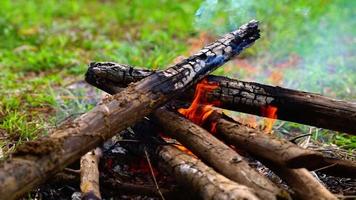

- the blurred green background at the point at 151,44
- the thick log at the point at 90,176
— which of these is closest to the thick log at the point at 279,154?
the thick log at the point at 90,176

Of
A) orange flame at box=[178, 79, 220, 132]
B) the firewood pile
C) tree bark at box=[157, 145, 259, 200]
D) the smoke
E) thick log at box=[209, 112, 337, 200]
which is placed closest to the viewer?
tree bark at box=[157, 145, 259, 200]

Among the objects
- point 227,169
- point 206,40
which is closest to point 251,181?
point 227,169

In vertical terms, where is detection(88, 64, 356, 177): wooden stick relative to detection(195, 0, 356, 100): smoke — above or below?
below

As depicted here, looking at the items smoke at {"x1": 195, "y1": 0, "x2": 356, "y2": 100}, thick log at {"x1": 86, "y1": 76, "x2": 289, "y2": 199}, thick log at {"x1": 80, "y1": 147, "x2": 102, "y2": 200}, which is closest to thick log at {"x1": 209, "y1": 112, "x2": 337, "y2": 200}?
thick log at {"x1": 86, "y1": 76, "x2": 289, "y2": 199}

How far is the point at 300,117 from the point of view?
3143mm

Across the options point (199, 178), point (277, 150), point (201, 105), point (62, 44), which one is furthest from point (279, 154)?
point (62, 44)

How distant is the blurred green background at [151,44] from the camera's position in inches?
187

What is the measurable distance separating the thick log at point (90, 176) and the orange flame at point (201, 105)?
23.8 inches

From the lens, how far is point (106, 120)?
2711mm

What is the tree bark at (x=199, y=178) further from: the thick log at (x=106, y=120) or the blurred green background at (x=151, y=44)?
the blurred green background at (x=151, y=44)

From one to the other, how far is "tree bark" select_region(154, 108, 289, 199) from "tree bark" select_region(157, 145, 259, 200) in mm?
65

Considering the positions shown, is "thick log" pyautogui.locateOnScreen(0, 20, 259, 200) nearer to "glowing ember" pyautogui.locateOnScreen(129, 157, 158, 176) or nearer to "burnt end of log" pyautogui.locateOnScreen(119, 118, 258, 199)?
"burnt end of log" pyautogui.locateOnScreen(119, 118, 258, 199)

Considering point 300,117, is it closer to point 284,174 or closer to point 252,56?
point 284,174

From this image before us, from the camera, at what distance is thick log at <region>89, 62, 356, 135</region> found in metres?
3.07
